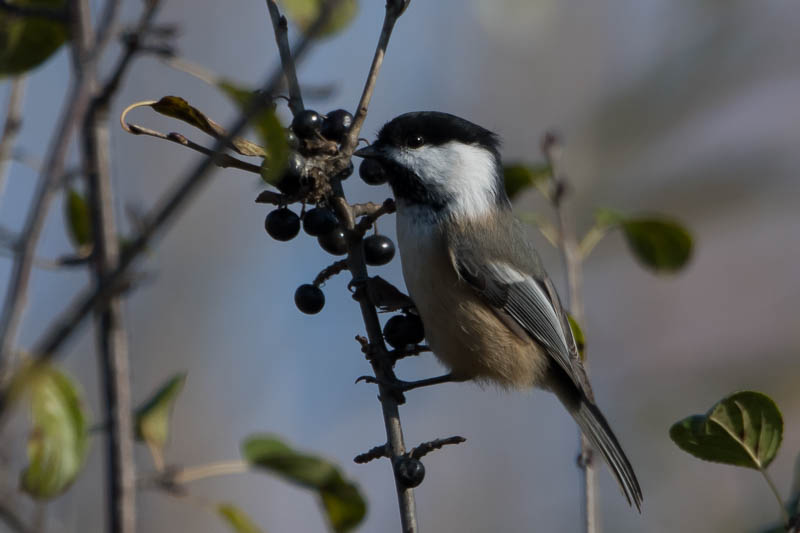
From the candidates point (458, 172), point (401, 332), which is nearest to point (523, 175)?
point (458, 172)

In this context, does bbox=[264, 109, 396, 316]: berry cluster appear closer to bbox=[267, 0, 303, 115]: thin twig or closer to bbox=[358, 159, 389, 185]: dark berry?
bbox=[267, 0, 303, 115]: thin twig

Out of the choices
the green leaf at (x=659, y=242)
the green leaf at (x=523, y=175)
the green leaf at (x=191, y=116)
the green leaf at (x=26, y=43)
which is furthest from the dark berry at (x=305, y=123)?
the green leaf at (x=659, y=242)

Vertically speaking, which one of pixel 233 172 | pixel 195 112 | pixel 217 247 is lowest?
pixel 195 112

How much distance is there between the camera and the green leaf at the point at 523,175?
2.31 meters

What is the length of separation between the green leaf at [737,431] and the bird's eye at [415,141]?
1.16m

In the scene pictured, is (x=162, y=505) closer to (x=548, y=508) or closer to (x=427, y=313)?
(x=548, y=508)

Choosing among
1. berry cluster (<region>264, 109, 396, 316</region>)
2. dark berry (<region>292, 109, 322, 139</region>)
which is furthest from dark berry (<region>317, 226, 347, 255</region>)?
dark berry (<region>292, 109, 322, 139</region>)

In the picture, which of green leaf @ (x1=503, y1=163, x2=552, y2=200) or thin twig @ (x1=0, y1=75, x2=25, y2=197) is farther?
green leaf @ (x1=503, y1=163, x2=552, y2=200)

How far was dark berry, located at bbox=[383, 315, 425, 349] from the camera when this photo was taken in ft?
6.82

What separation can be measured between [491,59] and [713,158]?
196 centimetres

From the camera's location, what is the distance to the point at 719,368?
6.33 m

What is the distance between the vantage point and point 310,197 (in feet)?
5.74

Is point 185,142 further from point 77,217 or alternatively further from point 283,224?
point 77,217

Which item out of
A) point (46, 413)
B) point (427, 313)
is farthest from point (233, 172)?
point (46, 413)
